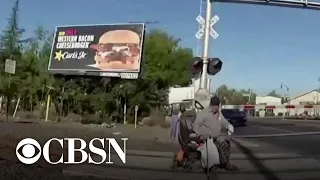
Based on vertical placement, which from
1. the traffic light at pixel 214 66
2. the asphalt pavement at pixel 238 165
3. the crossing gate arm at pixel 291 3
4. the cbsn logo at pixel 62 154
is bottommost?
the asphalt pavement at pixel 238 165

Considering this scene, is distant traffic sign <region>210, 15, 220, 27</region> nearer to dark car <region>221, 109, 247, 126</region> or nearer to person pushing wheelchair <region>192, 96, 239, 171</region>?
person pushing wheelchair <region>192, 96, 239, 171</region>

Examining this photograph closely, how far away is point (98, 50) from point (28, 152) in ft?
104

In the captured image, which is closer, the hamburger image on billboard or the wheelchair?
the wheelchair

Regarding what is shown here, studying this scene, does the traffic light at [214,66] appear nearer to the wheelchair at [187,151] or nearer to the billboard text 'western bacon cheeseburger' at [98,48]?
the wheelchair at [187,151]

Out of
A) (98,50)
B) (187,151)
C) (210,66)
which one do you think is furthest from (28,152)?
(98,50)

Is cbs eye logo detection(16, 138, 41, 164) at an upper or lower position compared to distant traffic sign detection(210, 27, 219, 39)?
lower

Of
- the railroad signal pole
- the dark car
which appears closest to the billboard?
the dark car

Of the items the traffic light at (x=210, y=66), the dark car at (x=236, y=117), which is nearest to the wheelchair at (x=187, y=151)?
the traffic light at (x=210, y=66)

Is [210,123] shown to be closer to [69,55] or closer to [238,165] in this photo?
[238,165]

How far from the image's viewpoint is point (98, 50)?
4394 centimetres

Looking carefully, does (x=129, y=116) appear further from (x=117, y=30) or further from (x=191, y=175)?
(x=191, y=175)

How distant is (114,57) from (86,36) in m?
4.00

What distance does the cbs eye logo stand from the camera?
38.9 feet

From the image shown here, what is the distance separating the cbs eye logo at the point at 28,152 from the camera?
11.8 meters
